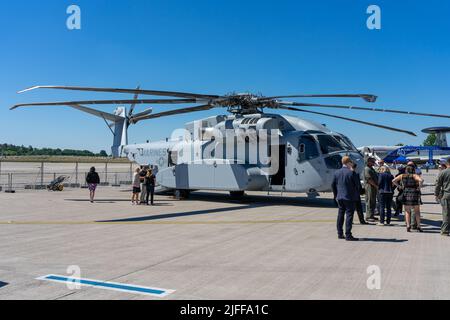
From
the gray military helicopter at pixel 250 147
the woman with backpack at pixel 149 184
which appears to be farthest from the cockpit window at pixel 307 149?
the woman with backpack at pixel 149 184

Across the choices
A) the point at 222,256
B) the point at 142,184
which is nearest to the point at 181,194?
the point at 142,184

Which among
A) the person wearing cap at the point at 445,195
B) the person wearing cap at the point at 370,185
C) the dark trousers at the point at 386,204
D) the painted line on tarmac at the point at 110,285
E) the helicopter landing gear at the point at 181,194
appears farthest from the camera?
the helicopter landing gear at the point at 181,194

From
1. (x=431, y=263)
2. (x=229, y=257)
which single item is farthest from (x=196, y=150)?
(x=431, y=263)

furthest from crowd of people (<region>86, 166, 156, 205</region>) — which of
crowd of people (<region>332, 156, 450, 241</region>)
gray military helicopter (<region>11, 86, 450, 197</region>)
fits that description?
crowd of people (<region>332, 156, 450, 241</region>)

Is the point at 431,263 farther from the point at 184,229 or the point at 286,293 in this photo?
the point at 184,229

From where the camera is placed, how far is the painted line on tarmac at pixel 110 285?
522 cm

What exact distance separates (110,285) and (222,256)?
7.69ft

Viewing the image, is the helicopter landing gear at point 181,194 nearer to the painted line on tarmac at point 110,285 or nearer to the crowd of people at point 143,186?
the crowd of people at point 143,186

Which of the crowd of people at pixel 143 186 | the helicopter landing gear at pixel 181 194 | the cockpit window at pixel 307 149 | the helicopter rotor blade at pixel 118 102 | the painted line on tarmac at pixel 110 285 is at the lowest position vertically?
the painted line on tarmac at pixel 110 285

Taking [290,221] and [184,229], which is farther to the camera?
[290,221]

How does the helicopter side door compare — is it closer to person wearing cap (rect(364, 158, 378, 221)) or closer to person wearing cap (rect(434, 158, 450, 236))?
person wearing cap (rect(364, 158, 378, 221))

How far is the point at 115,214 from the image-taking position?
1323 centimetres

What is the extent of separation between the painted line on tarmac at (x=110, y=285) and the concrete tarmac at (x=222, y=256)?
5.3 inches
